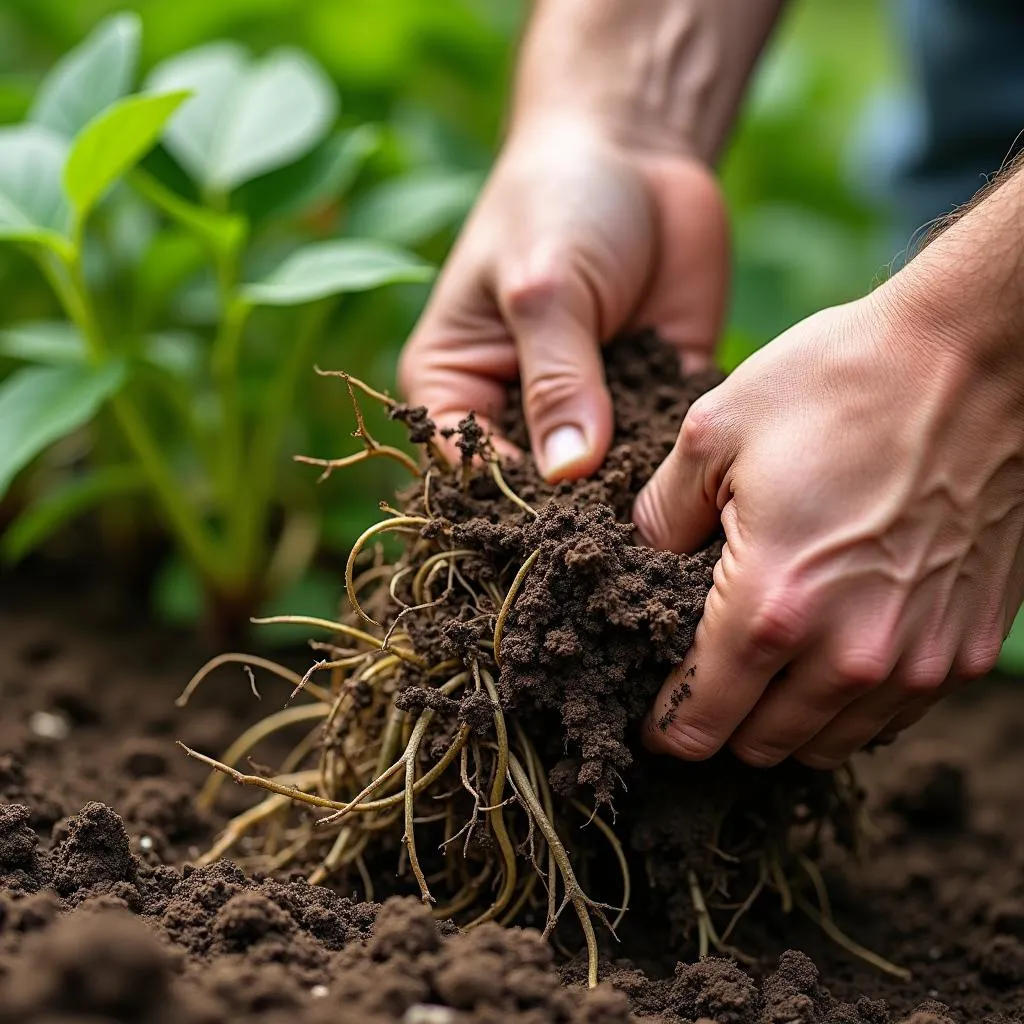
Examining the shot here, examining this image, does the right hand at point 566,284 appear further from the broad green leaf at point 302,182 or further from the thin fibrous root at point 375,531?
the broad green leaf at point 302,182

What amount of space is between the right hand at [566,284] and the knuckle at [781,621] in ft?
0.98

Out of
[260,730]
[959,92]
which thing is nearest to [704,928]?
[260,730]

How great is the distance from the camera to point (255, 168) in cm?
189

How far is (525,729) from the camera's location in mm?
1318

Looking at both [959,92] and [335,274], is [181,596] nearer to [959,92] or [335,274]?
[335,274]

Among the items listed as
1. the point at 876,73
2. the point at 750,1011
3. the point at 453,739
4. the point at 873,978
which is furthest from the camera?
the point at 876,73

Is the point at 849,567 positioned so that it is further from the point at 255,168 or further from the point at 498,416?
the point at 255,168

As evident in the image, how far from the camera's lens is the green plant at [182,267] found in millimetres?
1647

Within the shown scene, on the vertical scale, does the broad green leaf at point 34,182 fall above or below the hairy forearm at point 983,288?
below

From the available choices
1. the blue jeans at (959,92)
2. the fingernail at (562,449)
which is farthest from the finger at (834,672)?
the blue jeans at (959,92)

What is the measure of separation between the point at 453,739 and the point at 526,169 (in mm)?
798

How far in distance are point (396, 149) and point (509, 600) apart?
1221mm

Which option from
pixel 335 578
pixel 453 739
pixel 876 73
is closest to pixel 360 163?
pixel 335 578

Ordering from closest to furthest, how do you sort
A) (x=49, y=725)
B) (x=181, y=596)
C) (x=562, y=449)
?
(x=562, y=449) < (x=49, y=725) < (x=181, y=596)
